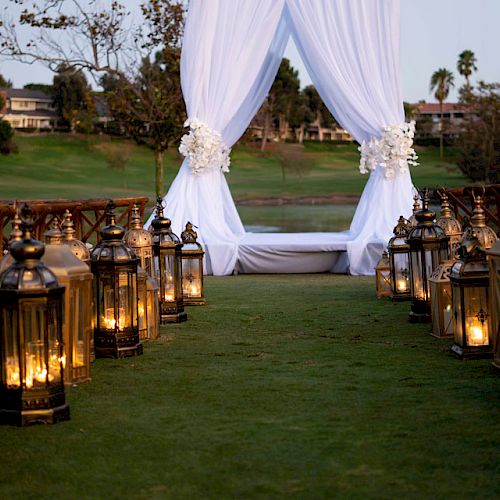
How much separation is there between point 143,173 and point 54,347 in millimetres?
28302

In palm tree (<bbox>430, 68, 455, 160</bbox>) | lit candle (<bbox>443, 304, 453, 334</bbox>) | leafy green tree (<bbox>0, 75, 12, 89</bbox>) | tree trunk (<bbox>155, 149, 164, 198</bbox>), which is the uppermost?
palm tree (<bbox>430, 68, 455, 160</bbox>)

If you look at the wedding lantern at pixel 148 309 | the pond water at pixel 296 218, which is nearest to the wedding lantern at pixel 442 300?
the wedding lantern at pixel 148 309

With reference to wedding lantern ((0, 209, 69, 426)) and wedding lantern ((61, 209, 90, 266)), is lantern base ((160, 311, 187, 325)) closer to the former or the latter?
wedding lantern ((61, 209, 90, 266))

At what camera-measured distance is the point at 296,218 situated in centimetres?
2128

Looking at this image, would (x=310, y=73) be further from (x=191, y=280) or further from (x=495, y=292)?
(x=495, y=292)

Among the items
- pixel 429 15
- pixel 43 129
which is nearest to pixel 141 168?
pixel 43 129

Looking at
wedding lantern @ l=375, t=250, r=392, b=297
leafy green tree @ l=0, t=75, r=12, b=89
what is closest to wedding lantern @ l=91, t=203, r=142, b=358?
wedding lantern @ l=375, t=250, r=392, b=297

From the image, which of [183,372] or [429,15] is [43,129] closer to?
[429,15]

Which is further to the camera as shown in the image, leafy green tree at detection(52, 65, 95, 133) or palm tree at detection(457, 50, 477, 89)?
palm tree at detection(457, 50, 477, 89)

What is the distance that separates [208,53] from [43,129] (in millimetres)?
24977

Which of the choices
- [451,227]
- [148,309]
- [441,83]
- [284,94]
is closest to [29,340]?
[148,309]

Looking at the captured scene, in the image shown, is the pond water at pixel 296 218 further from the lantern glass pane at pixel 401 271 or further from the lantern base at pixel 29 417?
the lantern base at pixel 29 417

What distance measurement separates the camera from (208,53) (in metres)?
8.84

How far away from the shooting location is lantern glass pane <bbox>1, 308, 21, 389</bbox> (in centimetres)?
330
